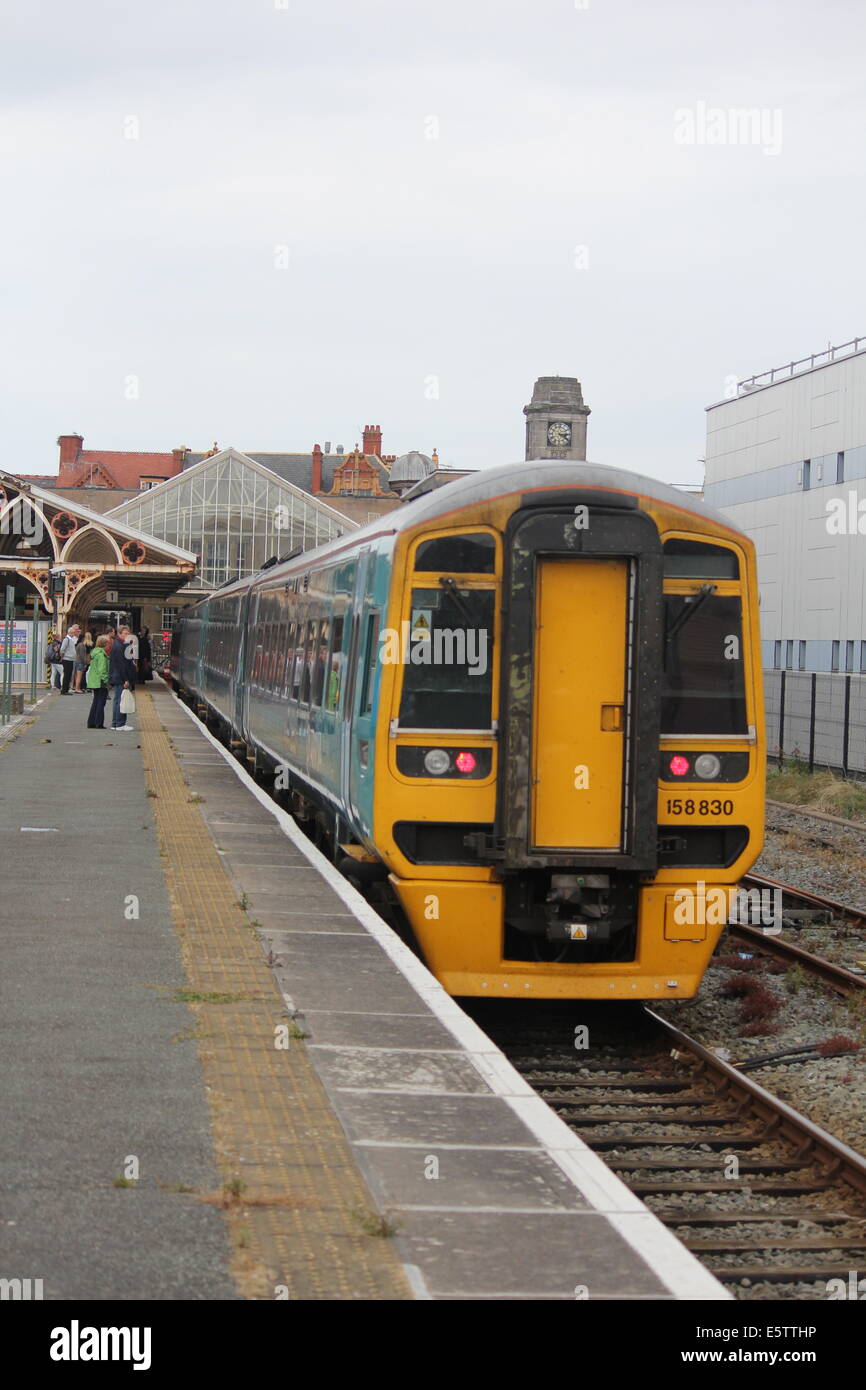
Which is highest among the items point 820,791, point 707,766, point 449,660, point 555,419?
point 555,419

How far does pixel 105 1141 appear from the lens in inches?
211

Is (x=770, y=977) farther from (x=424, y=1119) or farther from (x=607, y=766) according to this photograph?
(x=424, y=1119)

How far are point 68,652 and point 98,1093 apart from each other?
34.5 metres

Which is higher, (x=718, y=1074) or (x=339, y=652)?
(x=339, y=652)

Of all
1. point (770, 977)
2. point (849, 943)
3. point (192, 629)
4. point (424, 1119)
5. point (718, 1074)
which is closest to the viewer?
point (424, 1119)

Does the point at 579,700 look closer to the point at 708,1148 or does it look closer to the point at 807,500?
the point at 708,1148

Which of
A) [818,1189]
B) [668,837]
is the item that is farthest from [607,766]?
[818,1189]

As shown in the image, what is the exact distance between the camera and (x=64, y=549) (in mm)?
43031

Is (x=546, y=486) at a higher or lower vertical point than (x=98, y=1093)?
higher

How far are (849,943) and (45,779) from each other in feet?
30.7

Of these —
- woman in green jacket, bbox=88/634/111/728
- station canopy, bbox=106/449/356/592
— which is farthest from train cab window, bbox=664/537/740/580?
station canopy, bbox=106/449/356/592

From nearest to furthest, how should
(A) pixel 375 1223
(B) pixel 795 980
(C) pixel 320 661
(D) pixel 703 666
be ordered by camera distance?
(A) pixel 375 1223 → (D) pixel 703 666 → (B) pixel 795 980 → (C) pixel 320 661

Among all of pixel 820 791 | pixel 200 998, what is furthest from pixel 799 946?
pixel 820 791

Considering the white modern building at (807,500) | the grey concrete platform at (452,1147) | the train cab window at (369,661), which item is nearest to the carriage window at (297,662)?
the train cab window at (369,661)
